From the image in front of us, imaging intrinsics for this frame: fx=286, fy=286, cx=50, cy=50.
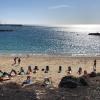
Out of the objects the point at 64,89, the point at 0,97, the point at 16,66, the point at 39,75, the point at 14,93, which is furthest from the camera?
the point at 16,66

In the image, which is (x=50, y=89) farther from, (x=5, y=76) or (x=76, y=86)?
(x=5, y=76)

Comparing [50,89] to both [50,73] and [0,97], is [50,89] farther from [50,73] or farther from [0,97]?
[50,73]

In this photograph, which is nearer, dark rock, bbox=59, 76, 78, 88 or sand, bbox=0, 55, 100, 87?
dark rock, bbox=59, 76, 78, 88

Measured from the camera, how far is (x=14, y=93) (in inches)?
766

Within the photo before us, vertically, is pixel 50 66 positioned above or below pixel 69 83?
below

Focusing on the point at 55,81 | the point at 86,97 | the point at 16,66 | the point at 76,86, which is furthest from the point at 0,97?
the point at 16,66

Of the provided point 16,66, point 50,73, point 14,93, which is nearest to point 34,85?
point 14,93

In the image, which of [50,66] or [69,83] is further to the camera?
[50,66]

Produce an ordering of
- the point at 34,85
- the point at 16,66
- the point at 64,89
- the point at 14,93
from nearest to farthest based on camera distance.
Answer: the point at 14,93
the point at 64,89
the point at 34,85
the point at 16,66

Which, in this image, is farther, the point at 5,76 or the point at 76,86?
the point at 5,76

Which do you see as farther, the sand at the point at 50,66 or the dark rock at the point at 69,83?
the sand at the point at 50,66

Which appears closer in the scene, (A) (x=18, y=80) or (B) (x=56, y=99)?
(B) (x=56, y=99)

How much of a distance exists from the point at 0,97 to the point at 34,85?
25.5 ft

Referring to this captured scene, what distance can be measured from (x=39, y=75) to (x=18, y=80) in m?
4.34
